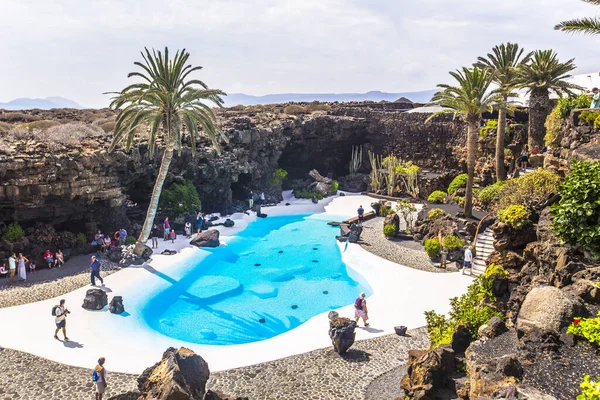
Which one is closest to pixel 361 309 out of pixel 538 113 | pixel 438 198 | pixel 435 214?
pixel 435 214

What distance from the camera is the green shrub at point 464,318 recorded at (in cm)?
1324

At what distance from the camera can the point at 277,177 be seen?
1735 inches

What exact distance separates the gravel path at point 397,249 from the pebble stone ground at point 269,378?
30.6 ft

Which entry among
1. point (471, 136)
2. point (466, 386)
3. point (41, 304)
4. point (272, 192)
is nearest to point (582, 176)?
point (466, 386)

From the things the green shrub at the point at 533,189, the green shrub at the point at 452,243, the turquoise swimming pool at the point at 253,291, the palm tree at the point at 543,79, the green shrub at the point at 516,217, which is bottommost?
the turquoise swimming pool at the point at 253,291

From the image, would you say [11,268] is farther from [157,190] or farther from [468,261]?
[468,261]

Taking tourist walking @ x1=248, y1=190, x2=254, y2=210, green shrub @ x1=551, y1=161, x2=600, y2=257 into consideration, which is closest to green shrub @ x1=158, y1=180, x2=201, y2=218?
tourist walking @ x1=248, y1=190, x2=254, y2=210

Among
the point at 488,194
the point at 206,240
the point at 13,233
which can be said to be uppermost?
the point at 488,194

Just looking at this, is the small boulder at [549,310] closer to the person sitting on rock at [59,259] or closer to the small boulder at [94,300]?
the small boulder at [94,300]

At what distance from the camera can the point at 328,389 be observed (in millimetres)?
13469

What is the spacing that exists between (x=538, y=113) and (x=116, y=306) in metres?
29.9

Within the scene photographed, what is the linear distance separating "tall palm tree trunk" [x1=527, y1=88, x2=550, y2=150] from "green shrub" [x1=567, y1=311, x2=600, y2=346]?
82.6 ft

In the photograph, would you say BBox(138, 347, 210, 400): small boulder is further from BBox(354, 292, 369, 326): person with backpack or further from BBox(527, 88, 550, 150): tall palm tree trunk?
BBox(527, 88, 550, 150): tall palm tree trunk

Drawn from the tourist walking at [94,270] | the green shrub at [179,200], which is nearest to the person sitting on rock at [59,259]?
the tourist walking at [94,270]
